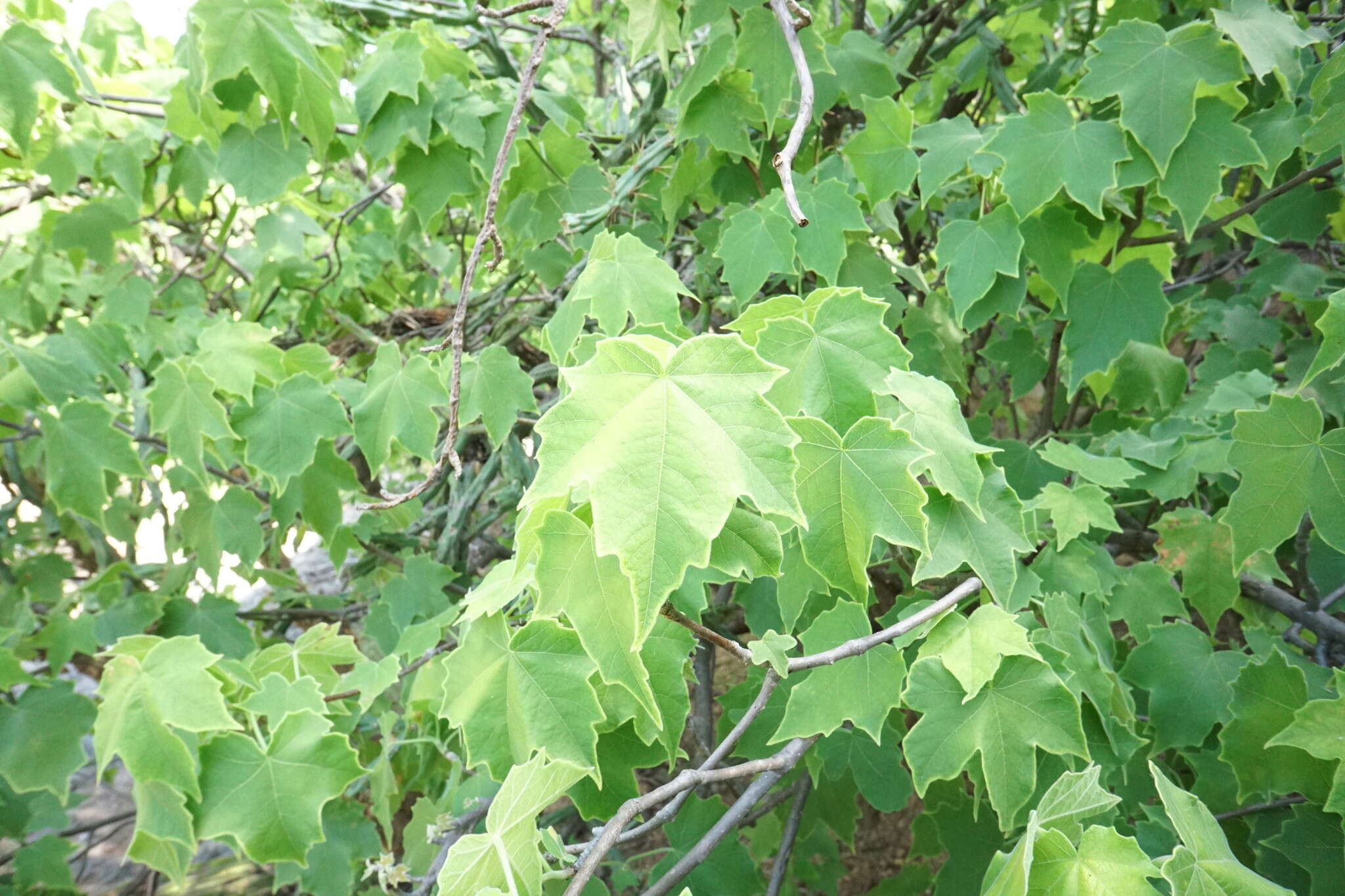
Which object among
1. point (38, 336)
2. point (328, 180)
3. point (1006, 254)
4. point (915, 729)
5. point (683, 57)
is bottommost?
point (38, 336)

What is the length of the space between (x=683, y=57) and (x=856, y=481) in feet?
4.80

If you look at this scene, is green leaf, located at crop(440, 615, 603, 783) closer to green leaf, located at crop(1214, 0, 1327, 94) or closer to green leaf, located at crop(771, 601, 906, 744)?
green leaf, located at crop(771, 601, 906, 744)

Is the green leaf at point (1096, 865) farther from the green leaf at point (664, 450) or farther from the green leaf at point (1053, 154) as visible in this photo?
the green leaf at point (1053, 154)

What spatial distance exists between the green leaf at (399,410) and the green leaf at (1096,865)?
113 centimetres

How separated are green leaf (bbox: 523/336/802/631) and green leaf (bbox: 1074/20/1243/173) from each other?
1006 millimetres

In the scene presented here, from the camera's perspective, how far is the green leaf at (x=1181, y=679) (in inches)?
45.6

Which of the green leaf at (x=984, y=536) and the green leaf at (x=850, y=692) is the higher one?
the green leaf at (x=984, y=536)

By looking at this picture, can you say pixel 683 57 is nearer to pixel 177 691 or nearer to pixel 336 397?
pixel 336 397

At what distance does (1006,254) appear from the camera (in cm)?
133

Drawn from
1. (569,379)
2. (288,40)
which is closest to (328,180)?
(288,40)

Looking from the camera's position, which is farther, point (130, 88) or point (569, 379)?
point (130, 88)

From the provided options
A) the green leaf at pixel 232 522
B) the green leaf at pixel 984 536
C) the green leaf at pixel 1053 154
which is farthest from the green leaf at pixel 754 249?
the green leaf at pixel 232 522

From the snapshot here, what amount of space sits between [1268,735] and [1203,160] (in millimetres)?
818

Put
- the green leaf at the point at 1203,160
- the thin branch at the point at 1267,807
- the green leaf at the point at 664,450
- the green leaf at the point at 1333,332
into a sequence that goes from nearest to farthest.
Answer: the green leaf at the point at 664,450, the green leaf at the point at 1333,332, the thin branch at the point at 1267,807, the green leaf at the point at 1203,160
